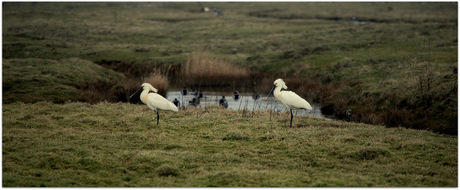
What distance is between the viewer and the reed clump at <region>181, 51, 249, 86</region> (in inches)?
1147

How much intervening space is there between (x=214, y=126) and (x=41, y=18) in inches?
2116

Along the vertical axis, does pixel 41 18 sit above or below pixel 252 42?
above

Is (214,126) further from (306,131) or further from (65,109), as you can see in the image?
(65,109)

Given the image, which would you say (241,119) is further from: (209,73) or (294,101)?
(209,73)

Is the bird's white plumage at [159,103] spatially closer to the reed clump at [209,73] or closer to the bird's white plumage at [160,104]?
the bird's white plumage at [160,104]

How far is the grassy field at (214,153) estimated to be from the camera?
9.76 meters

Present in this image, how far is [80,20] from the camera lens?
6259 cm

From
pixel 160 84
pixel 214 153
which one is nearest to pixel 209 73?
pixel 160 84

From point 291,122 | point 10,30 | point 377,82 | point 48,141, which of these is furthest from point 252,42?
point 48,141

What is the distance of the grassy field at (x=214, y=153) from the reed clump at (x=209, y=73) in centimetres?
1250

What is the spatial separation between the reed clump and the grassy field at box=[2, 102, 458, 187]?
12.5 metres

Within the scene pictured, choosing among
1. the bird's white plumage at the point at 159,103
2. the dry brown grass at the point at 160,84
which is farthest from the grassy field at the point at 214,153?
the dry brown grass at the point at 160,84

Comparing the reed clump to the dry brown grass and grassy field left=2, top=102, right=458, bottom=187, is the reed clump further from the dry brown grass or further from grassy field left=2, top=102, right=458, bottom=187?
grassy field left=2, top=102, right=458, bottom=187

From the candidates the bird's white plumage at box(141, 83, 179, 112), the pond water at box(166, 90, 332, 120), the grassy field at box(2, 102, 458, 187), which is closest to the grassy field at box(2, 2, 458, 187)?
the grassy field at box(2, 102, 458, 187)
